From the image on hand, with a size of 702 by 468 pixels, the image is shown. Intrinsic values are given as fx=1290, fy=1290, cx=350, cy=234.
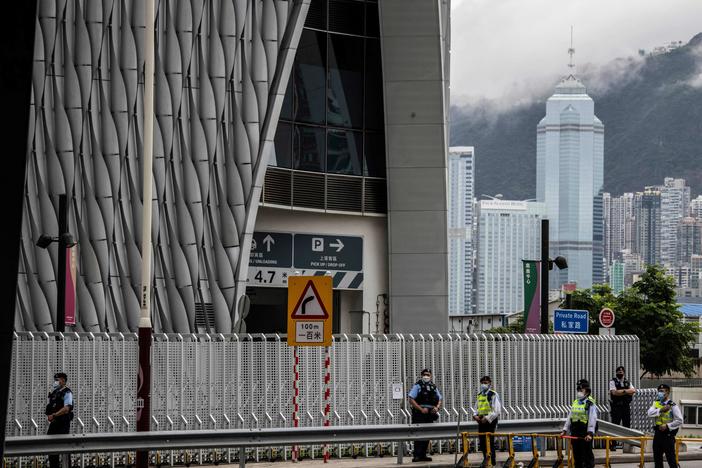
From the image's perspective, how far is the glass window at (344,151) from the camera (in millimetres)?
42156

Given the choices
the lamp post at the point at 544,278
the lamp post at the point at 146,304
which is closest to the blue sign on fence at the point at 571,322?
the lamp post at the point at 544,278

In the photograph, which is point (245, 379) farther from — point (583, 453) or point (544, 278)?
point (544, 278)

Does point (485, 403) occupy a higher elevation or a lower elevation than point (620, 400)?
higher

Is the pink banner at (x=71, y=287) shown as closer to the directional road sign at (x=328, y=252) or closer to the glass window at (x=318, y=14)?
the directional road sign at (x=328, y=252)

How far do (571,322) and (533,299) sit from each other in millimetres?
2969

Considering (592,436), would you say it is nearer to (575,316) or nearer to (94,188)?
(575,316)

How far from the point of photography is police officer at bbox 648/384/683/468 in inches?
758

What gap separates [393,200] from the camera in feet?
140

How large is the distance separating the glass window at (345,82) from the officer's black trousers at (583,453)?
959 inches

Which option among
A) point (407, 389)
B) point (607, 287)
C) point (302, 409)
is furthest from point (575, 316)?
point (607, 287)

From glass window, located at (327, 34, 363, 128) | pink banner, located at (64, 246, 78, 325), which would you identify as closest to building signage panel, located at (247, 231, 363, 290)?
glass window, located at (327, 34, 363, 128)

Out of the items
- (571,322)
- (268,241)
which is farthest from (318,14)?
(571,322)

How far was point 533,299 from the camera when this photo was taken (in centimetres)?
3481

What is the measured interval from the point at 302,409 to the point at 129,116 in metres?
14.1
